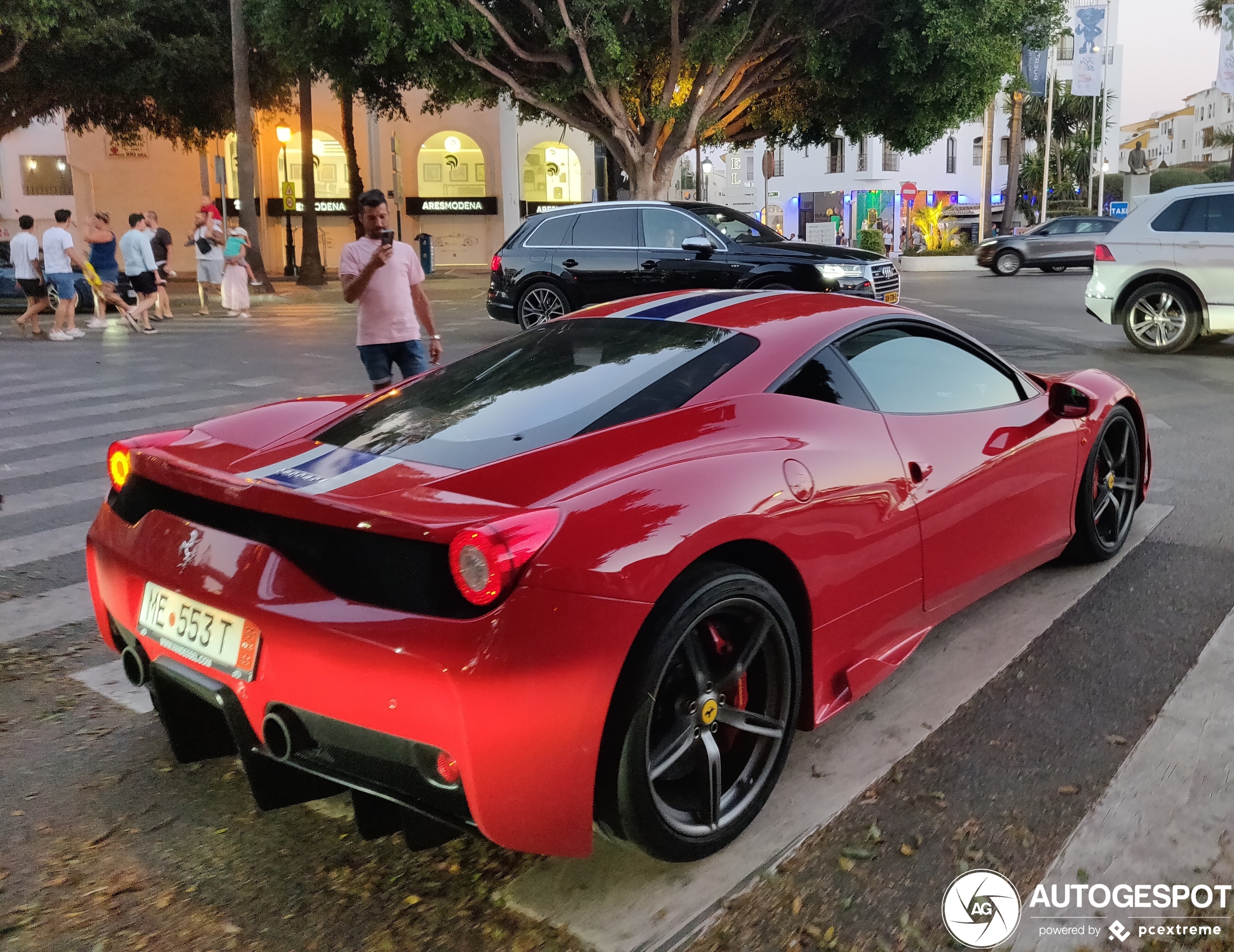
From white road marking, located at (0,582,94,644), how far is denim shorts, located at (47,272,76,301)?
1250cm

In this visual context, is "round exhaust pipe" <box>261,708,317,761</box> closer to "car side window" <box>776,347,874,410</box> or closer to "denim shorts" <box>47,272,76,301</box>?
"car side window" <box>776,347,874,410</box>

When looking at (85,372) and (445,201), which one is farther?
(445,201)

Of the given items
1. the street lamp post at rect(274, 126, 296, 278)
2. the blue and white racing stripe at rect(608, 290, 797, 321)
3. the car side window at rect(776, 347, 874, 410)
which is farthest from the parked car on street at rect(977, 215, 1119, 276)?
the car side window at rect(776, 347, 874, 410)

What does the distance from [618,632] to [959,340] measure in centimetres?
235

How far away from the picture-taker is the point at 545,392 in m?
3.29

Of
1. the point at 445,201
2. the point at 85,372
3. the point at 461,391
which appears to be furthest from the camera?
the point at 445,201

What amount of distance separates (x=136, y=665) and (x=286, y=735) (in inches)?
27.2

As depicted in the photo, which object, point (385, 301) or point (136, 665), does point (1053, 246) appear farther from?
point (136, 665)

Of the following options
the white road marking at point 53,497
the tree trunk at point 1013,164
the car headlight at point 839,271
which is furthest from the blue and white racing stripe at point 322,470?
the tree trunk at point 1013,164

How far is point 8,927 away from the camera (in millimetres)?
2516

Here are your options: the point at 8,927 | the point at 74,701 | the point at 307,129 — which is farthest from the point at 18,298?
the point at 8,927

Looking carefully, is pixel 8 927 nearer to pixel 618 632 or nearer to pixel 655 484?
pixel 618 632

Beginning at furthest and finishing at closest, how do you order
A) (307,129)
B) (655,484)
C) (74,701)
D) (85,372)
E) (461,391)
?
(307,129) < (85,372) < (74,701) < (461,391) < (655,484)

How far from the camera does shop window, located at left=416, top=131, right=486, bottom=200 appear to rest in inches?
1617
